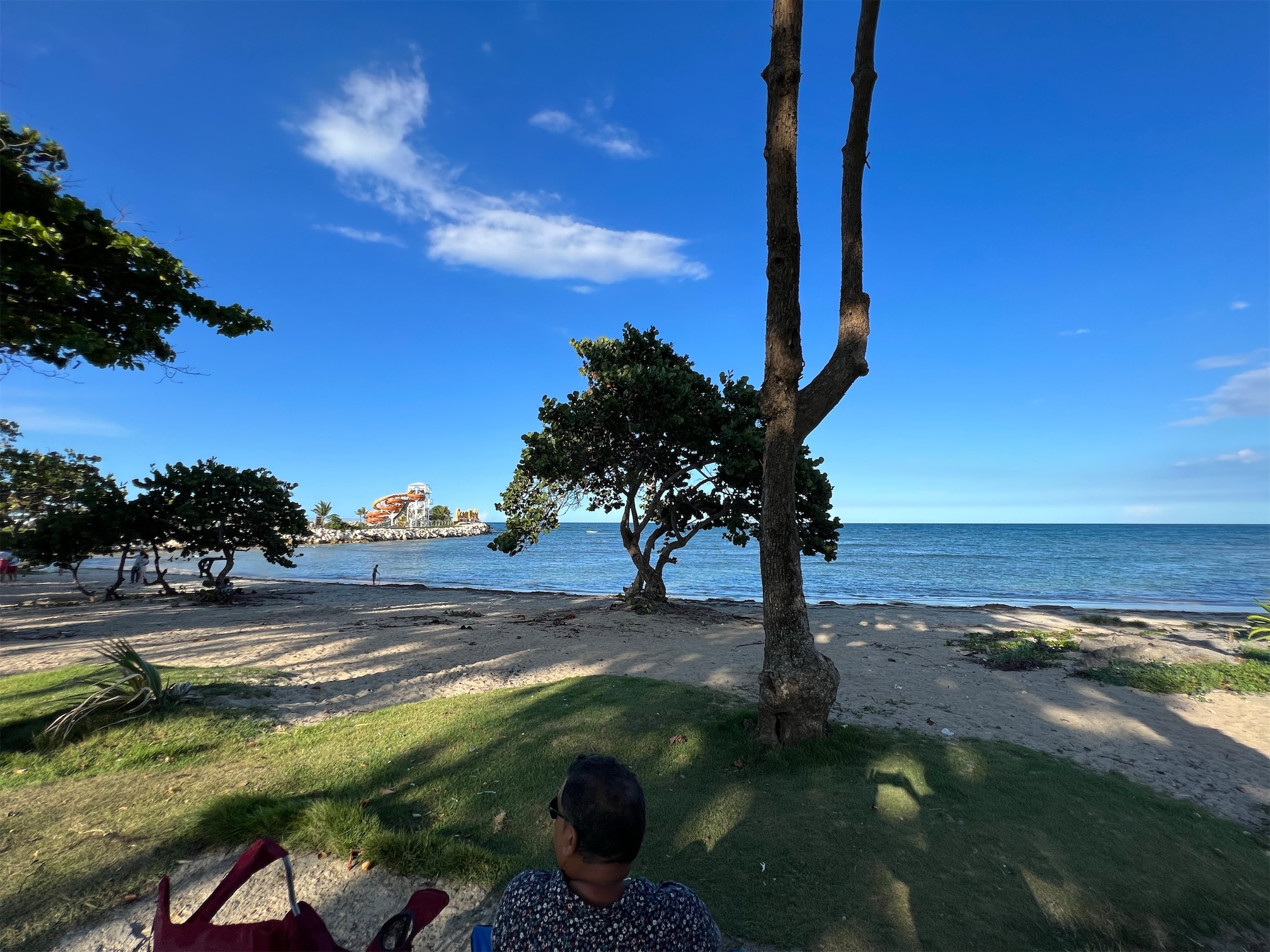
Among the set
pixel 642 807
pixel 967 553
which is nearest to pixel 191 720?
pixel 642 807

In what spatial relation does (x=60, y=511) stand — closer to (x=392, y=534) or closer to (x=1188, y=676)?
(x=1188, y=676)

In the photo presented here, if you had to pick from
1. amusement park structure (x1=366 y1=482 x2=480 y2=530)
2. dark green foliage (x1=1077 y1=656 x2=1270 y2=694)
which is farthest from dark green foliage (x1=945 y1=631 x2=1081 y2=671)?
amusement park structure (x1=366 y1=482 x2=480 y2=530)

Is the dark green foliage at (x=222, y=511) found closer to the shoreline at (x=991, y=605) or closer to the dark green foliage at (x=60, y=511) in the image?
the dark green foliage at (x=60, y=511)

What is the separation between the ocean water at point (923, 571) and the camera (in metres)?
27.1

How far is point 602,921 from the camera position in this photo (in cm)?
184

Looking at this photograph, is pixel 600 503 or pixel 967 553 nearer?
pixel 600 503

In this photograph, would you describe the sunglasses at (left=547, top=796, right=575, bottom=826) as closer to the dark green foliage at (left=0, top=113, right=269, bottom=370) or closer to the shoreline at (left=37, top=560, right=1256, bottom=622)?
the dark green foliage at (left=0, top=113, right=269, bottom=370)

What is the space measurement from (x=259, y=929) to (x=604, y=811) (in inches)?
46.0

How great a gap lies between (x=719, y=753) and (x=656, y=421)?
34.4ft

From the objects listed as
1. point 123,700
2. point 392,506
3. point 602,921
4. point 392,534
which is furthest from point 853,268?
point 392,506

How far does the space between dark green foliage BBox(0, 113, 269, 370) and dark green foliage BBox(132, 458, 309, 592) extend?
11857 mm

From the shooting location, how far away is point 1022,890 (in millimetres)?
3406

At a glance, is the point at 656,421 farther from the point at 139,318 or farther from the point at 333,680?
the point at 139,318

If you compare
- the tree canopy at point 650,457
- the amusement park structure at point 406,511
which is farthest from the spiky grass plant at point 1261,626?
the amusement park structure at point 406,511
